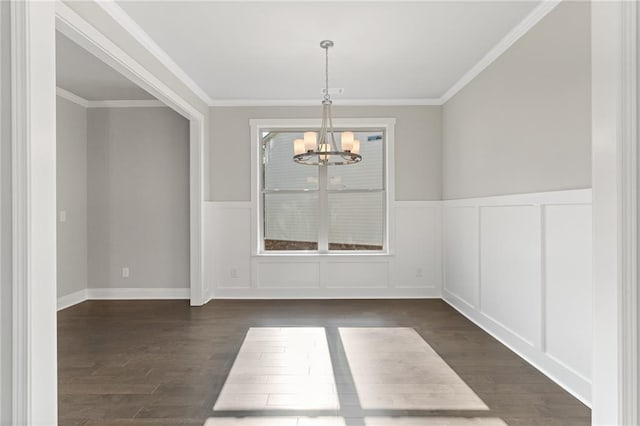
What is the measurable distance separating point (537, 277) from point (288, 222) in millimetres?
3244

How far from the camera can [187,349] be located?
10.8 feet

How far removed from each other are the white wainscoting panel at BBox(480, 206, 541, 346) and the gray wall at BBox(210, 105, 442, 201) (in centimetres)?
147

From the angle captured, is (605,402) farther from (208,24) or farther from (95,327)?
(95,327)

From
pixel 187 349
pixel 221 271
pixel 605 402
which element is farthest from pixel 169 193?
pixel 605 402

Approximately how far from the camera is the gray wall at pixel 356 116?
5.20 m

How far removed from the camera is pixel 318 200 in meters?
5.32

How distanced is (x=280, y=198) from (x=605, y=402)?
4610mm

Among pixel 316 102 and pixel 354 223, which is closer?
pixel 316 102

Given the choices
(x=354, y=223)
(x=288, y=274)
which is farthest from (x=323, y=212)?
(x=288, y=274)

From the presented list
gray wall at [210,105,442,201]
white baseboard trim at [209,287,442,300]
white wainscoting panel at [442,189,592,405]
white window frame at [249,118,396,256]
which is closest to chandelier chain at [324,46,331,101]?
white window frame at [249,118,396,256]

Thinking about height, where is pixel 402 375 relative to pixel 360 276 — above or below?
below

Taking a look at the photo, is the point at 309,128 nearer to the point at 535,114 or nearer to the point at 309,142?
the point at 309,142

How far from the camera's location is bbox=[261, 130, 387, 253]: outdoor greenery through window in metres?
5.33

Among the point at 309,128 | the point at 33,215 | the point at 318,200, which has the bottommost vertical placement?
the point at 33,215
